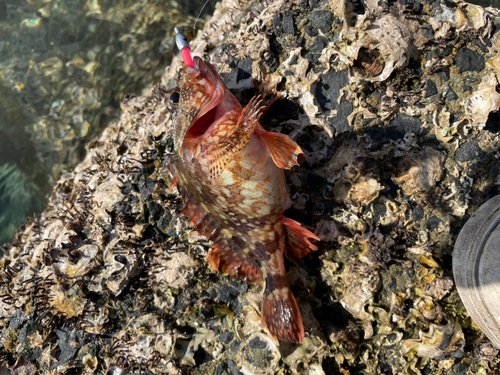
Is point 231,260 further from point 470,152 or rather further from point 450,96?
point 450,96

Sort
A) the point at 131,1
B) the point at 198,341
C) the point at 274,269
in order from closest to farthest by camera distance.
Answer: the point at 274,269, the point at 198,341, the point at 131,1

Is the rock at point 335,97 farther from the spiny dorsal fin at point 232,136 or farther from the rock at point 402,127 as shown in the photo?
the spiny dorsal fin at point 232,136

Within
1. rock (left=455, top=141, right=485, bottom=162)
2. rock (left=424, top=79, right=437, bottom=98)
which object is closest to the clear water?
rock (left=424, top=79, right=437, bottom=98)

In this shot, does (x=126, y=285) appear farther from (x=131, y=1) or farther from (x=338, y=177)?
(x=131, y=1)

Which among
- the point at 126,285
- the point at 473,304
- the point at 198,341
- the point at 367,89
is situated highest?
the point at 367,89

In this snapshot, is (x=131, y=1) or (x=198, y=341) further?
(x=131, y=1)

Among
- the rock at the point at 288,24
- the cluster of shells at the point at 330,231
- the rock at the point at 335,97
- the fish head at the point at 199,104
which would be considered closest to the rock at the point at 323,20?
the cluster of shells at the point at 330,231

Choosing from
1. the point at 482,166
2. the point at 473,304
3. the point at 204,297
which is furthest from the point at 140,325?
the point at 482,166
